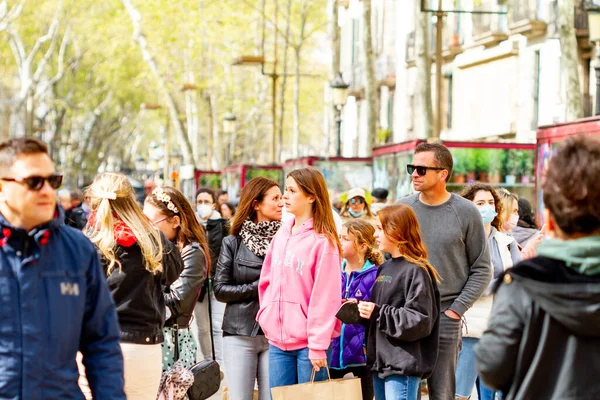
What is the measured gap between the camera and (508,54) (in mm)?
34469

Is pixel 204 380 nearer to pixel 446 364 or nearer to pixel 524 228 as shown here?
pixel 446 364

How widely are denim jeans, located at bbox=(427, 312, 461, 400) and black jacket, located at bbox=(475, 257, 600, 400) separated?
3.21m

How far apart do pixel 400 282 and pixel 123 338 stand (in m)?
1.57

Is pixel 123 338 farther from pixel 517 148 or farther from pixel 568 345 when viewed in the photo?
pixel 517 148

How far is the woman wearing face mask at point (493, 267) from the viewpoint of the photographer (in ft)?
24.9

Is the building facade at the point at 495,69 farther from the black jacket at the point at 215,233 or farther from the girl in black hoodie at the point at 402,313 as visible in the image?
the girl in black hoodie at the point at 402,313

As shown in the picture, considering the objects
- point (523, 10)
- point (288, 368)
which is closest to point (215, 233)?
point (288, 368)

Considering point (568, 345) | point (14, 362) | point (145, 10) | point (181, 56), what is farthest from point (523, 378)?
point (181, 56)

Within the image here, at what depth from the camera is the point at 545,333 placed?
3432 mm

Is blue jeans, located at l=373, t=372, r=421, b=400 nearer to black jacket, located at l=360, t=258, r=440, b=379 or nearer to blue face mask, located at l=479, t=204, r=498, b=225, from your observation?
black jacket, located at l=360, t=258, r=440, b=379

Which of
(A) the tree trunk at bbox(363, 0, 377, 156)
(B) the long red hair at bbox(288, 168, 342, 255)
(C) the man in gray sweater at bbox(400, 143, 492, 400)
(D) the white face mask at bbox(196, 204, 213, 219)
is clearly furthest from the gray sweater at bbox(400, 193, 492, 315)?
(A) the tree trunk at bbox(363, 0, 377, 156)

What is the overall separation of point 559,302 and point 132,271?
2772mm

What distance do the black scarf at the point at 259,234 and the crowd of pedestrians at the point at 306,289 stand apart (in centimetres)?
1

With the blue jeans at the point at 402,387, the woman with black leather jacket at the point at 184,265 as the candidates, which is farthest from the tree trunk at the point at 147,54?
the blue jeans at the point at 402,387
